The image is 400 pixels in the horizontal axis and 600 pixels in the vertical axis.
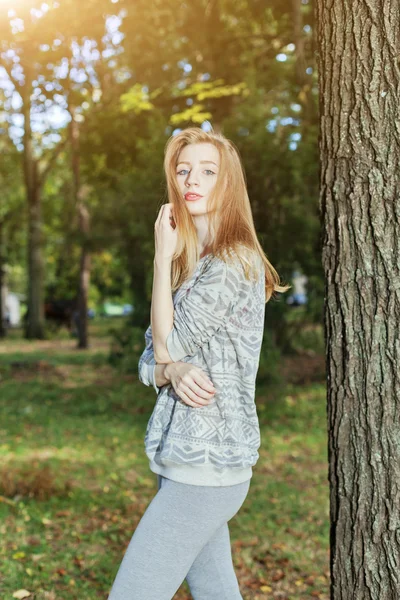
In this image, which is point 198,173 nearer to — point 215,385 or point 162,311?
point 162,311

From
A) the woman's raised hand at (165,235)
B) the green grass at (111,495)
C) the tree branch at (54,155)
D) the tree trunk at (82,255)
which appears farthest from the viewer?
the tree branch at (54,155)

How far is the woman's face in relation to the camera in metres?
2.46

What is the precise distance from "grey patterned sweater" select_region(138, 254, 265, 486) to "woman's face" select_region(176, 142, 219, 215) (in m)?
0.25

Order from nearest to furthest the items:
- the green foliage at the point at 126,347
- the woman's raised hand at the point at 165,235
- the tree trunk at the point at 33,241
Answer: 1. the woman's raised hand at the point at 165,235
2. the green foliage at the point at 126,347
3. the tree trunk at the point at 33,241

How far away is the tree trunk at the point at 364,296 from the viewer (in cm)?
243

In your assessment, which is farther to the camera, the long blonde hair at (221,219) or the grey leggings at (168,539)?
the long blonde hair at (221,219)

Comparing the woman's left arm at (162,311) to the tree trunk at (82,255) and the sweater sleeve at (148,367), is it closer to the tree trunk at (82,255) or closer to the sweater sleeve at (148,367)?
the sweater sleeve at (148,367)

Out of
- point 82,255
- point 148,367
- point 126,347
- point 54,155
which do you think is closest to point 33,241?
point 54,155

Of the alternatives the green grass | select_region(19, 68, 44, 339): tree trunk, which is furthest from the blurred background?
select_region(19, 68, 44, 339): tree trunk

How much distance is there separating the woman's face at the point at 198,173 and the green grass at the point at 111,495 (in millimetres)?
2547

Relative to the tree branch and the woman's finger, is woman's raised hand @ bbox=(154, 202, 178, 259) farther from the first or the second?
the tree branch

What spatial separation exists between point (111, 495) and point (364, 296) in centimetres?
415

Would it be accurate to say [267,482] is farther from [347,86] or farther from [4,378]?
[4,378]

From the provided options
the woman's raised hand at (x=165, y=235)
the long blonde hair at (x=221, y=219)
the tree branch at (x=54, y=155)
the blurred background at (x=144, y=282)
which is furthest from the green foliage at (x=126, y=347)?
the tree branch at (x=54, y=155)
